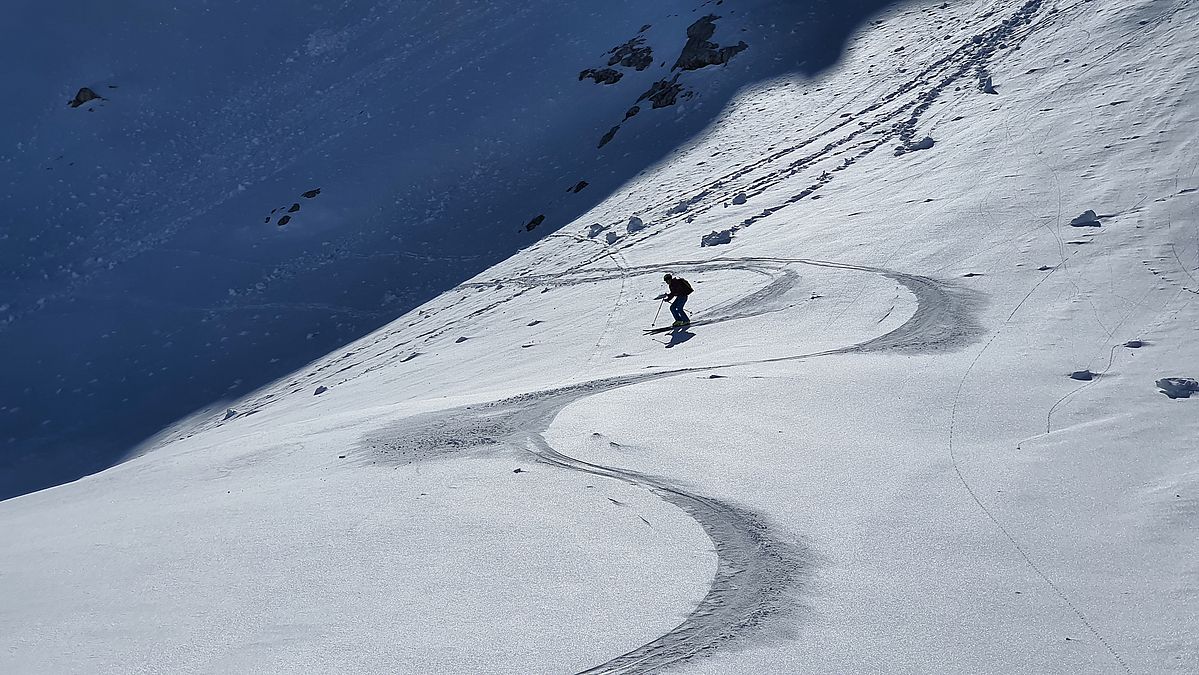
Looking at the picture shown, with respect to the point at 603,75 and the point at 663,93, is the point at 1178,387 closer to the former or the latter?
the point at 663,93

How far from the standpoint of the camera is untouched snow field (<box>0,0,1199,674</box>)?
18.9 feet

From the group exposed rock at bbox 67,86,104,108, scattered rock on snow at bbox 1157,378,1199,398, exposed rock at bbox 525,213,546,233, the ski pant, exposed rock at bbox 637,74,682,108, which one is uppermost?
exposed rock at bbox 67,86,104,108

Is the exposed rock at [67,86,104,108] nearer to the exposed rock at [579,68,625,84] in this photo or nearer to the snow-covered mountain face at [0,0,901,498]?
the snow-covered mountain face at [0,0,901,498]

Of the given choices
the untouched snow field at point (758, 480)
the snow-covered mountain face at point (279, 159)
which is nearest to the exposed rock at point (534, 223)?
the snow-covered mountain face at point (279, 159)

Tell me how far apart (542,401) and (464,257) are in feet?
59.4

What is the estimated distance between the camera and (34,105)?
37.7 m

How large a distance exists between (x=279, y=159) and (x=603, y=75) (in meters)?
13.5

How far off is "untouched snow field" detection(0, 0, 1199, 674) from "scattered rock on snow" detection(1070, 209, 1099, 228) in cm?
34

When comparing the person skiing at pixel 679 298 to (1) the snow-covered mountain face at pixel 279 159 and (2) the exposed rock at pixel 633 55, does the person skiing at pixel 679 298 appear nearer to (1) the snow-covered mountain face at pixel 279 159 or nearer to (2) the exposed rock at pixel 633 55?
(1) the snow-covered mountain face at pixel 279 159

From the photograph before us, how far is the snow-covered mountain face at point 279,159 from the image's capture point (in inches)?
1035

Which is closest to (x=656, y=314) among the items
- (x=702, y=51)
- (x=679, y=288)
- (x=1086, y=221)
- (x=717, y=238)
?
(x=679, y=288)

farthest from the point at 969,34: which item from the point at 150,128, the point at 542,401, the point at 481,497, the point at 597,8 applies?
the point at 150,128

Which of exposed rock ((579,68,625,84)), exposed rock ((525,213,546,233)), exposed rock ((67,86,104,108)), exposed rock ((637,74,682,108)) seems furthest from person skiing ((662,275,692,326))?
exposed rock ((67,86,104,108))

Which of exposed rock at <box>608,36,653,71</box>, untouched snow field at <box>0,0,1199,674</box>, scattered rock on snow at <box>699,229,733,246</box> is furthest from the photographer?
exposed rock at <box>608,36,653,71</box>
